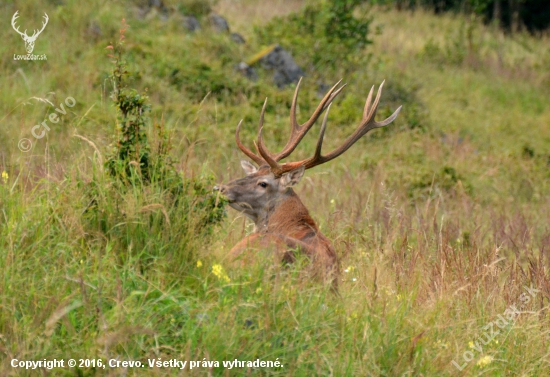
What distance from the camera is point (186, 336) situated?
3.98 metres

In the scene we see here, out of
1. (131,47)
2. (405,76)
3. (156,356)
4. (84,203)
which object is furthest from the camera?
(405,76)

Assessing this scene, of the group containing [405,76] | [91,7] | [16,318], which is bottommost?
[405,76]

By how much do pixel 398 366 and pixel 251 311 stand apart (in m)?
0.79

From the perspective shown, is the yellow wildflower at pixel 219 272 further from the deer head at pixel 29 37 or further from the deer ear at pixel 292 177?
the deer head at pixel 29 37

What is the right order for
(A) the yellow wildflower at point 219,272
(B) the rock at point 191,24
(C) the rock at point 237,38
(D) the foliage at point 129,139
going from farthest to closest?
(C) the rock at point 237,38 < (B) the rock at point 191,24 < (D) the foliage at point 129,139 < (A) the yellow wildflower at point 219,272

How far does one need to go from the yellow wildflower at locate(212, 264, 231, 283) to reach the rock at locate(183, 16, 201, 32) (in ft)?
32.6

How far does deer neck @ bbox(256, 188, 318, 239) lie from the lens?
21.3 ft

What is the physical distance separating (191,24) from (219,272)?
1010 cm

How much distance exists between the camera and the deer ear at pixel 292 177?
679cm

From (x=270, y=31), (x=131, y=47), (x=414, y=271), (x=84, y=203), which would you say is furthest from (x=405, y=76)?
(x=84, y=203)

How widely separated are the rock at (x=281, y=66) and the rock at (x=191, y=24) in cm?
140

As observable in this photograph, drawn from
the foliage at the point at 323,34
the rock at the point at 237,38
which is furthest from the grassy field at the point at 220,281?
the foliage at the point at 323,34

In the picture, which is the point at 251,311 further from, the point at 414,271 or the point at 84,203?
the point at 414,271

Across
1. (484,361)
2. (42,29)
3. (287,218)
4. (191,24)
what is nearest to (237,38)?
(191,24)
